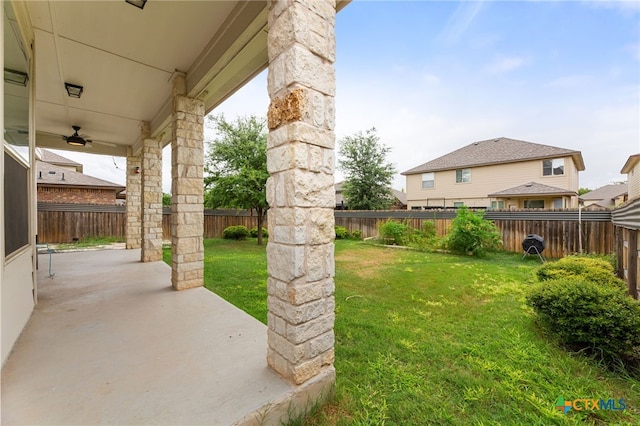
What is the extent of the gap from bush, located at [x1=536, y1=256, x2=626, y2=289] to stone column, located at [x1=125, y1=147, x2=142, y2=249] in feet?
34.2

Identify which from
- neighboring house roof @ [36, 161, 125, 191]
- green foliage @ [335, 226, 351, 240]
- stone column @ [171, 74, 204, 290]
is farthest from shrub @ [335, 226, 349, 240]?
neighboring house roof @ [36, 161, 125, 191]

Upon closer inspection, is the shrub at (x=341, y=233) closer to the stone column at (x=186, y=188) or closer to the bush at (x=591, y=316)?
the stone column at (x=186, y=188)

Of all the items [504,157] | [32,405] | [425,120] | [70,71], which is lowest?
[32,405]

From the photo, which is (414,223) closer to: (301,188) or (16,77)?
(301,188)

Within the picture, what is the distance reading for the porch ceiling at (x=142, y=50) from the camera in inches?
107

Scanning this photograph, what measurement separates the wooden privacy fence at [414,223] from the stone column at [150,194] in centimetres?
Result: 589

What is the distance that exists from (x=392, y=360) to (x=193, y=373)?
69.2 inches

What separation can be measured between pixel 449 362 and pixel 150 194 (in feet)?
22.9

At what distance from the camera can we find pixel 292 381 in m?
1.74

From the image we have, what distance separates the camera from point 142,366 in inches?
80.7

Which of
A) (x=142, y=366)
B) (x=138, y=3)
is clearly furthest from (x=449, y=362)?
(x=138, y=3)

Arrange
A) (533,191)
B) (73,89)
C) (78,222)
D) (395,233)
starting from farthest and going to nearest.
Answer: (533,191)
(78,222)
(395,233)
(73,89)

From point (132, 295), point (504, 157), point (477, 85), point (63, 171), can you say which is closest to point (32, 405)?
point (132, 295)

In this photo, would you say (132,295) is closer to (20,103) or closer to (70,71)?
(20,103)
